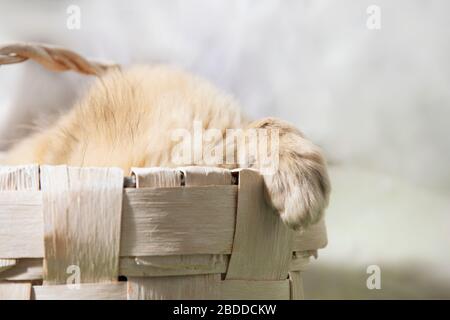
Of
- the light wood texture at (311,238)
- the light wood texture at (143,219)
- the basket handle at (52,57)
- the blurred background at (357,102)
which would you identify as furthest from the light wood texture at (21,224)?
the blurred background at (357,102)

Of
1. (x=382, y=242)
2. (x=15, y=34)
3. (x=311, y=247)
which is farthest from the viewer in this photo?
(x=15, y=34)

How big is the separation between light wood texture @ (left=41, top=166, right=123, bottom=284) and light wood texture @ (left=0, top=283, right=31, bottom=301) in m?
0.02

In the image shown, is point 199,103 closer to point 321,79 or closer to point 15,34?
point 321,79

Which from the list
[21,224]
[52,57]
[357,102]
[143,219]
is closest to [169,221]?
[143,219]

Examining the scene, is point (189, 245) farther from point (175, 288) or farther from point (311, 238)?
point (311, 238)

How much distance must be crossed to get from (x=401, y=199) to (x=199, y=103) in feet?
2.48

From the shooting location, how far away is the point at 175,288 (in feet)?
1.80

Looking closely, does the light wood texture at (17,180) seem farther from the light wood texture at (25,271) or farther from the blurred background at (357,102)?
the blurred background at (357,102)

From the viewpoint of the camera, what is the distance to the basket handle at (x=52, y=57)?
93cm

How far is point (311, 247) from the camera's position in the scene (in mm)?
638

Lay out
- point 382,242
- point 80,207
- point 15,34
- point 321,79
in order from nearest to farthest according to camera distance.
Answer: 1. point 80,207
2. point 382,242
3. point 321,79
4. point 15,34

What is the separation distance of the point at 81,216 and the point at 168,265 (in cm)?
9
